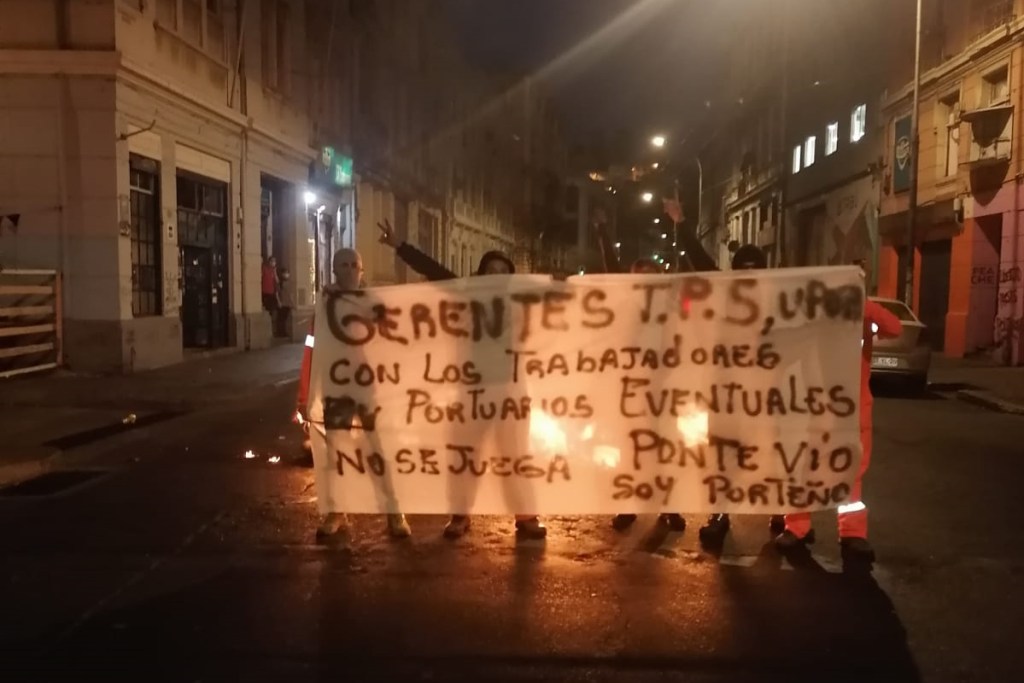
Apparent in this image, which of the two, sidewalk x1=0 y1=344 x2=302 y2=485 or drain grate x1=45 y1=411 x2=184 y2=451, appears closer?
sidewalk x1=0 y1=344 x2=302 y2=485

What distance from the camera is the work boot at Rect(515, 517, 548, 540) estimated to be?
6.57m

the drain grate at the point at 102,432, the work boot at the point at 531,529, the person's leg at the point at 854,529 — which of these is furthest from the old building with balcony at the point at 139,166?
the person's leg at the point at 854,529

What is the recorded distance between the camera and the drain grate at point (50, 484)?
8.08 m

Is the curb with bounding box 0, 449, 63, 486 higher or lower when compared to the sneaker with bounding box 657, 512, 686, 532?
lower

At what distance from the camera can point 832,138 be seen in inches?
1319

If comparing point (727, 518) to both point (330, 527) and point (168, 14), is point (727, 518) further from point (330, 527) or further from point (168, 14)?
point (168, 14)

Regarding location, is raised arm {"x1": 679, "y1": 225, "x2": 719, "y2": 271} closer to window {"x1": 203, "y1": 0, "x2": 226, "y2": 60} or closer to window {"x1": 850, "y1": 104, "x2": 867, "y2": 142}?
window {"x1": 203, "y1": 0, "x2": 226, "y2": 60}

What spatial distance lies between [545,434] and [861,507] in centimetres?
200

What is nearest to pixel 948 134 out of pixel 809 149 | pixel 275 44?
pixel 809 149

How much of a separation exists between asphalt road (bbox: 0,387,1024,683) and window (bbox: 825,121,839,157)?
27.0 meters

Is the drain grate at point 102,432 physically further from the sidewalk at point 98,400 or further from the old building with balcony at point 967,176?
the old building with balcony at point 967,176

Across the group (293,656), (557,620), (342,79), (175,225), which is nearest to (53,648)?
(293,656)

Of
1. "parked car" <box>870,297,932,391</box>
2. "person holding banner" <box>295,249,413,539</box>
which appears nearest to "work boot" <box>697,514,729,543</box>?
"person holding banner" <box>295,249,413,539</box>

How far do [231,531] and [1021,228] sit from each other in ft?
60.5
